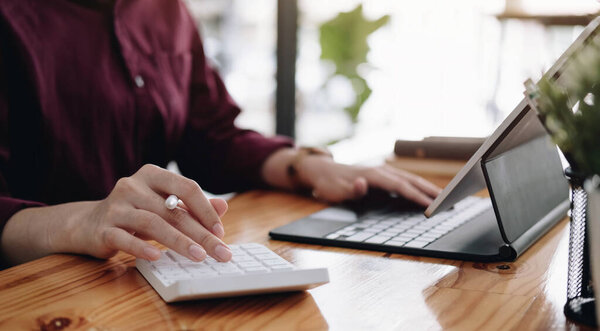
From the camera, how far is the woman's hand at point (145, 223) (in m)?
0.74

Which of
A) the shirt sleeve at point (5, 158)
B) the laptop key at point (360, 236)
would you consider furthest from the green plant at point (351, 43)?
the laptop key at point (360, 236)

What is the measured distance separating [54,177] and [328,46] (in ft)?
8.51

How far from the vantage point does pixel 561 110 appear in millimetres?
451

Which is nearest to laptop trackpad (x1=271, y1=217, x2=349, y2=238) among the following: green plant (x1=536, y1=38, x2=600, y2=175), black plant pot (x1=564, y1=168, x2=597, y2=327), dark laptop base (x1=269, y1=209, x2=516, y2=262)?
dark laptop base (x1=269, y1=209, x2=516, y2=262)

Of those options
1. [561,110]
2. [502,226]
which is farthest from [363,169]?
[561,110]

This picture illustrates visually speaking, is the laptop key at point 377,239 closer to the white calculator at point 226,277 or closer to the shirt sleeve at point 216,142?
the white calculator at point 226,277

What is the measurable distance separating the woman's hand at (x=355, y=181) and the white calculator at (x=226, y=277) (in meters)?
0.41

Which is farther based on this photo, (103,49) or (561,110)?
(103,49)

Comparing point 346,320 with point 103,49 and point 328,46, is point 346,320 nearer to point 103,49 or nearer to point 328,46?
point 103,49

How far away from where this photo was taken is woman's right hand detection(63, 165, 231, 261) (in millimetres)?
742

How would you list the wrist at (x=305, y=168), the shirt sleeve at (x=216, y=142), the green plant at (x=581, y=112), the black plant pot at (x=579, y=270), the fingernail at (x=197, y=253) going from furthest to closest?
the shirt sleeve at (x=216, y=142)
the wrist at (x=305, y=168)
the fingernail at (x=197, y=253)
the black plant pot at (x=579, y=270)
the green plant at (x=581, y=112)

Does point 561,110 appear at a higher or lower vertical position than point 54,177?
higher

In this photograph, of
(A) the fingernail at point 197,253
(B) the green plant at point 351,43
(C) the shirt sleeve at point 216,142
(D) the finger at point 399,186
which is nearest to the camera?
(A) the fingernail at point 197,253

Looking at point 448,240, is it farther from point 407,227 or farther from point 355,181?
point 355,181
